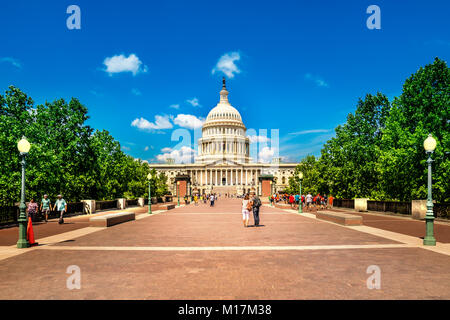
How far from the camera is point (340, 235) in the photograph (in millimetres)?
15469

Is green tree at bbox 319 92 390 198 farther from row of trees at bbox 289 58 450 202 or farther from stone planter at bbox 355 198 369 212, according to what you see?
stone planter at bbox 355 198 369 212

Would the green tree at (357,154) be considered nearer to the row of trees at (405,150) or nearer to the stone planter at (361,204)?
the row of trees at (405,150)

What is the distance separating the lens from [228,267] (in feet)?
29.7

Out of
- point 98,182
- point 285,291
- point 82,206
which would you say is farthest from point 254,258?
point 98,182

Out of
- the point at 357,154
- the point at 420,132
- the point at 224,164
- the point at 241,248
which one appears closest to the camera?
the point at 241,248

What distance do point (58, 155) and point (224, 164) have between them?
5225 inches

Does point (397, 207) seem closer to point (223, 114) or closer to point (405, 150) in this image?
point (405, 150)

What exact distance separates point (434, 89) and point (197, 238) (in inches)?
1064

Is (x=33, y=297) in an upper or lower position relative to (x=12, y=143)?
lower

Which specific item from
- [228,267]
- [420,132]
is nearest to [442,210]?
[420,132]

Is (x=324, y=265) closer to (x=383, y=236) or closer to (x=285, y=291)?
(x=285, y=291)

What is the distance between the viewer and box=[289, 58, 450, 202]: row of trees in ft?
92.0

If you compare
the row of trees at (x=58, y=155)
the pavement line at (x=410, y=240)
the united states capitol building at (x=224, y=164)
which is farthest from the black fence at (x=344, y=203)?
the united states capitol building at (x=224, y=164)
